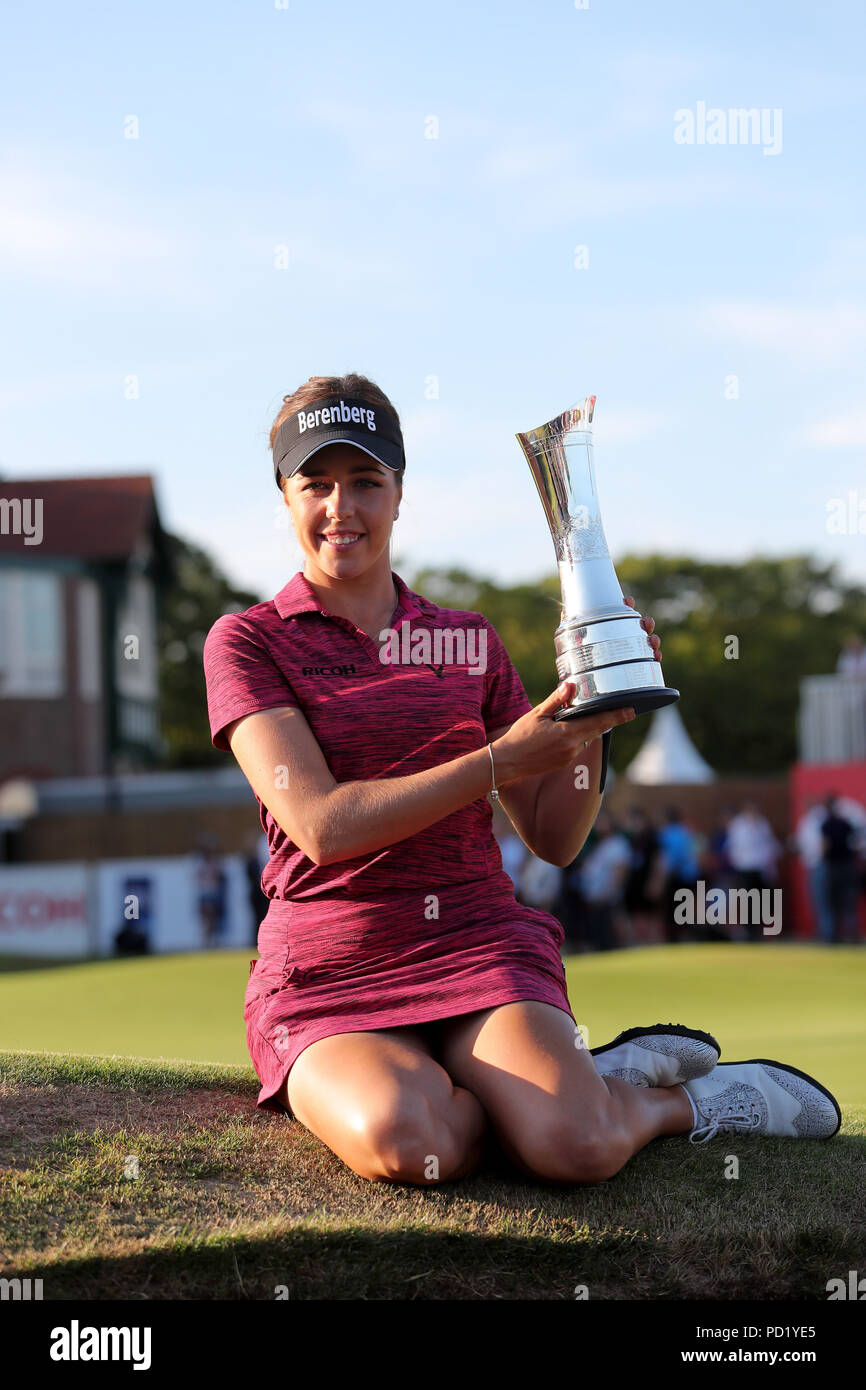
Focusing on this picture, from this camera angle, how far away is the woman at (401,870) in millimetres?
3592

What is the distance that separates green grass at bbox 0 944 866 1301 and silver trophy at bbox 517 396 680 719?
1.19m

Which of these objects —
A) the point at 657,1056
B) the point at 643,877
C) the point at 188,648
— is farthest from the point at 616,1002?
the point at 188,648

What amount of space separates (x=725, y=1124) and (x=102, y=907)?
17730 millimetres

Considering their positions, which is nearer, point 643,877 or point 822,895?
point 822,895

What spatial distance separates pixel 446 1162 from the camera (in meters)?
3.56

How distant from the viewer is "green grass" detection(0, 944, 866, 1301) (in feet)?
10.6

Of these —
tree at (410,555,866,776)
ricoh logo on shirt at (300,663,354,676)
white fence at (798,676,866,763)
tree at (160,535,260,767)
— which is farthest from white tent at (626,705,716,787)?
ricoh logo on shirt at (300,663,354,676)

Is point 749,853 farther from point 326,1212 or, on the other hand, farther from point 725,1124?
point 326,1212

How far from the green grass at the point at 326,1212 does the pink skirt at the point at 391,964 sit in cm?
36

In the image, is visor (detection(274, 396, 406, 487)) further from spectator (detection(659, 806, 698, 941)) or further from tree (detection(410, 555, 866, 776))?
tree (detection(410, 555, 866, 776))

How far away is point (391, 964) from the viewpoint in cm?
381
